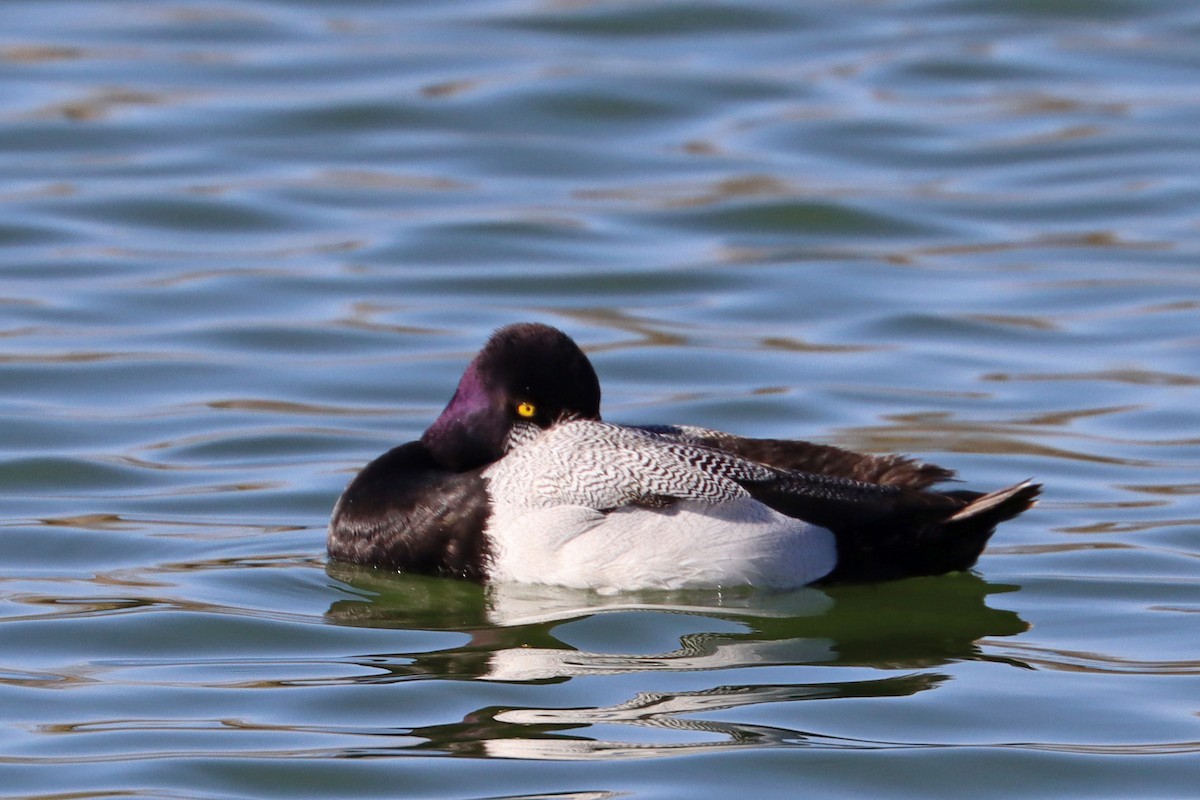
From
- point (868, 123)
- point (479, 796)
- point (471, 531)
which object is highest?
point (868, 123)

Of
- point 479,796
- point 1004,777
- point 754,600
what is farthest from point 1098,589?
point 479,796

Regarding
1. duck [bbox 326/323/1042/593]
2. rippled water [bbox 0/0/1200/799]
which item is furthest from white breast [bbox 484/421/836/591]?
rippled water [bbox 0/0/1200/799]

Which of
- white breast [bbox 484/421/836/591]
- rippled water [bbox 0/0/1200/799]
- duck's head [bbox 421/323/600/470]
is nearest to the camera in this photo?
rippled water [bbox 0/0/1200/799]

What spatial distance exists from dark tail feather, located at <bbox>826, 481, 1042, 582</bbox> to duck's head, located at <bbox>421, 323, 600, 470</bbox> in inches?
44.0

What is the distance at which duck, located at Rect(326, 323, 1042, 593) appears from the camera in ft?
24.8

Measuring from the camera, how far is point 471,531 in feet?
25.6

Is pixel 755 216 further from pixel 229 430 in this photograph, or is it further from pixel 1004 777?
pixel 1004 777

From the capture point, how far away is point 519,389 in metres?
8.02

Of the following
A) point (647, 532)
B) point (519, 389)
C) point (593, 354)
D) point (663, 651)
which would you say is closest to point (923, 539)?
point (647, 532)

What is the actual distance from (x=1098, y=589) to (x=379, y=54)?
37.4 ft

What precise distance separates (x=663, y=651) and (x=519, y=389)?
4.69 ft

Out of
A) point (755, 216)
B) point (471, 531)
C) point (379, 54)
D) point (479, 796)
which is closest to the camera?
point (479, 796)

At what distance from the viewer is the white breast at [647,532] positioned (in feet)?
24.8

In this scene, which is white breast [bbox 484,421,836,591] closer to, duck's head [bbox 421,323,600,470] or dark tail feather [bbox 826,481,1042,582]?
dark tail feather [bbox 826,481,1042,582]
